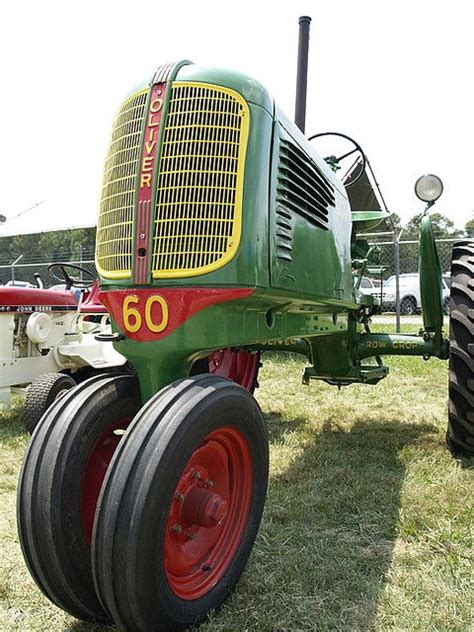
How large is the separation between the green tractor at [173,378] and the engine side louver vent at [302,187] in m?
0.01

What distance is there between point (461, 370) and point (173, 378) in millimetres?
2256

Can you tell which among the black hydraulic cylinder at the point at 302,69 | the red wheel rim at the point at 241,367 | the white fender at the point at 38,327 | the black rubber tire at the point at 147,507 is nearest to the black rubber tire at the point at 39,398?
the white fender at the point at 38,327

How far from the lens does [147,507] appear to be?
5.70 feet

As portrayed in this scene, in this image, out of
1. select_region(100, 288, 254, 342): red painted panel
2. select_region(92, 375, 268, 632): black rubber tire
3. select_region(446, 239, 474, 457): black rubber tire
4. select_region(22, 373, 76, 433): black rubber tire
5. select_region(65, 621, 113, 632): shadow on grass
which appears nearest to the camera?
select_region(92, 375, 268, 632): black rubber tire

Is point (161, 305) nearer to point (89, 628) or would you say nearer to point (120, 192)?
point (120, 192)

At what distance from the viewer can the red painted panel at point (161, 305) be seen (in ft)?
7.02

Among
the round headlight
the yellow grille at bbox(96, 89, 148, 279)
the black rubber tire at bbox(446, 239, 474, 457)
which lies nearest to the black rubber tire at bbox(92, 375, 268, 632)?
the yellow grille at bbox(96, 89, 148, 279)

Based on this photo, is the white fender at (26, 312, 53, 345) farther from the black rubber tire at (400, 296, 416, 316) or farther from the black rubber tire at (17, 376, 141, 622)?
the black rubber tire at (400, 296, 416, 316)

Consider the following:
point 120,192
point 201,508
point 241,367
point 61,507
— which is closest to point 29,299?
point 241,367

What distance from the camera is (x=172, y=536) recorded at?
2039mm

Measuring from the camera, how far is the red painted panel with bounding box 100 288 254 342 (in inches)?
84.3

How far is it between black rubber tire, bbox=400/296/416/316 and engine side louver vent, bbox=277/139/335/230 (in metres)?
14.9

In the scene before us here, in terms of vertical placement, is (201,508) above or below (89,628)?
above

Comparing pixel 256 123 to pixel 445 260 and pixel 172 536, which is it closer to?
pixel 172 536
